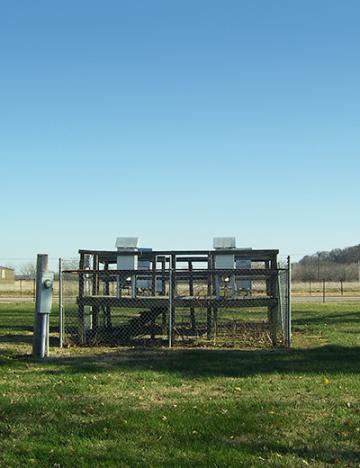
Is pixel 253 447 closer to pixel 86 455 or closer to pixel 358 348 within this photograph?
pixel 86 455

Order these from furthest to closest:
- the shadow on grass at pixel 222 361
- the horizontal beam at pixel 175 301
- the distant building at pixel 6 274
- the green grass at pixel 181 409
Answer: the distant building at pixel 6 274 → the horizontal beam at pixel 175 301 → the shadow on grass at pixel 222 361 → the green grass at pixel 181 409

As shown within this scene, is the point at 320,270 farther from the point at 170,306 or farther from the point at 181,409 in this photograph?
the point at 181,409

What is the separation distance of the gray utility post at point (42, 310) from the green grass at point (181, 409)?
243 millimetres

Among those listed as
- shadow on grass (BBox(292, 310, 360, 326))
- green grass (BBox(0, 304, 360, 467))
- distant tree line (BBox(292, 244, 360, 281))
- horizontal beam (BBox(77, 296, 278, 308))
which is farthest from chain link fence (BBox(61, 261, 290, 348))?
distant tree line (BBox(292, 244, 360, 281))

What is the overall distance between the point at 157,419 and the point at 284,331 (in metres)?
6.16

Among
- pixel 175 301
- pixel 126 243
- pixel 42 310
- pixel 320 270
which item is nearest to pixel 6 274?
pixel 320 270

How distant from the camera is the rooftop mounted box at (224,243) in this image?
1430 centimetres

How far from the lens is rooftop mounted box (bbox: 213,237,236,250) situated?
14297 millimetres

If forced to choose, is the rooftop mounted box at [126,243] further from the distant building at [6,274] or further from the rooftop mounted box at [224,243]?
the distant building at [6,274]

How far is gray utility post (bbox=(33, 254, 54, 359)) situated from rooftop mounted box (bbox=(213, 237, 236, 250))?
16.3 feet

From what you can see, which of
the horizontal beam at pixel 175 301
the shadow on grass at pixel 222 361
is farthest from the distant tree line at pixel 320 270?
the shadow on grass at pixel 222 361

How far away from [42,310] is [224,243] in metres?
5.39

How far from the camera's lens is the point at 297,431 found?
5.59 metres

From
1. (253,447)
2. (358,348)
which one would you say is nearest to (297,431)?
(253,447)
